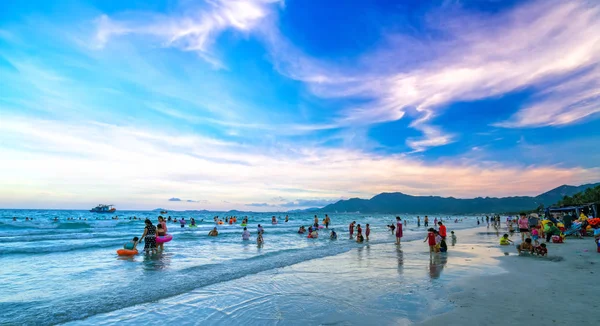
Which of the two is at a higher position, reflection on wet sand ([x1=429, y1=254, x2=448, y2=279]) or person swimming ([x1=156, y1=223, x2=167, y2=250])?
person swimming ([x1=156, y1=223, x2=167, y2=250])

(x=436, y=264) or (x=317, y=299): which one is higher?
(x=436, y=264)

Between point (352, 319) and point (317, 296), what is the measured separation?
86.6 inches

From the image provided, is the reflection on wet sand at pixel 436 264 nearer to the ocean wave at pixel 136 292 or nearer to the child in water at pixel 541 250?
the child in water at pixel 541 250

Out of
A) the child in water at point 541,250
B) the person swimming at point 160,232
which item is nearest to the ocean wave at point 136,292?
the person swimming at point 160,232

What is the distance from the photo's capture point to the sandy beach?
6566 mm

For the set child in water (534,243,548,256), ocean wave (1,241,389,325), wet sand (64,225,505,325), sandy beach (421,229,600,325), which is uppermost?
Result: child in water (534,243,548,256)

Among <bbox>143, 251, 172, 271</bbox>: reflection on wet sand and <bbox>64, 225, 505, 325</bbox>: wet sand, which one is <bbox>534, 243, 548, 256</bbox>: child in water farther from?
<bbox>143, 251, 172, 271</bbox>: reflection on wet sand

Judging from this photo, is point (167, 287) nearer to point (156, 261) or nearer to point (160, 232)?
point (156, 261)

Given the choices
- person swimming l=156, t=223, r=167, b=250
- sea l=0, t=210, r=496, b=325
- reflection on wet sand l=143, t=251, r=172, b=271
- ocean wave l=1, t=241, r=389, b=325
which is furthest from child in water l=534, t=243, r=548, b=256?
person swimming l=156, t=223, r=167, b=250

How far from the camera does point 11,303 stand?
915 cm

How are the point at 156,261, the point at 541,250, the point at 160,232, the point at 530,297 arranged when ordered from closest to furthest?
the point at 530,297, the point at 541,250, the point at 156,261, the point at 160,232

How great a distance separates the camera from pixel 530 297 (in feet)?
26.8

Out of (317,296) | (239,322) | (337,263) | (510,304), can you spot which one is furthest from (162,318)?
(337,263)

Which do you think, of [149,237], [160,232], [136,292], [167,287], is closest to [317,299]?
[167,287]
